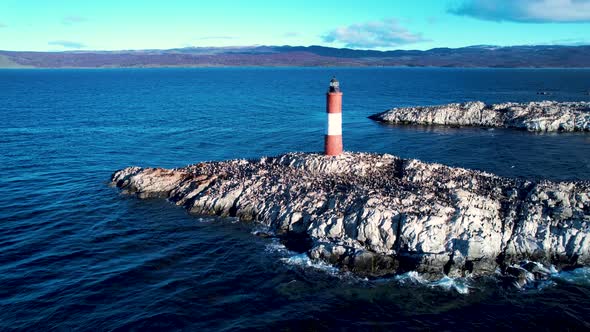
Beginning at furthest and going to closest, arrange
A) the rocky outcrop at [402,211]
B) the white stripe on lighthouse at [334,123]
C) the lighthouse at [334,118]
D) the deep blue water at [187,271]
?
the white stripe on lighthouse at [334,123] < the lighthouse at [334,118] < the rocky outcrop at [402,211] < the deep blue water at [187,271]

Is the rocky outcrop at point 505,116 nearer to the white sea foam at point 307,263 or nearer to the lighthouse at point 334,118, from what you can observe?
the lighthouse at point 334,118

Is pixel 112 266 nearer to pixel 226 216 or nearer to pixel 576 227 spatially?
pixel 226 216

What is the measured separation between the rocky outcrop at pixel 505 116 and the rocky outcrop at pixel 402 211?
34.8m

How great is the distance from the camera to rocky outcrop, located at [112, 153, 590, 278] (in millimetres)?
22688

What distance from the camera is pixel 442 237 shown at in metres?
23.0

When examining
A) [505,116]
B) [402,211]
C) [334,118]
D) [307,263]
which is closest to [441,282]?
[402,211]

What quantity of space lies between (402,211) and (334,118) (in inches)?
432

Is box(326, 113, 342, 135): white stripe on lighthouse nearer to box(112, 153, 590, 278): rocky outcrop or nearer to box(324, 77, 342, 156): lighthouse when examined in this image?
box(324, 77, 342, 156): lighthouse

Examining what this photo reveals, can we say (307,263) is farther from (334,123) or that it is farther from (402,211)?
(334,123)

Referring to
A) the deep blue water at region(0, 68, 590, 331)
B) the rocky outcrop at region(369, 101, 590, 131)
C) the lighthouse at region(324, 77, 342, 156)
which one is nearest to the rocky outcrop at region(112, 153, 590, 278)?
the lighthouse at region(324, 77, 342, 156)

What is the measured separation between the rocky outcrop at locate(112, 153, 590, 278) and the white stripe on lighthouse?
201cm

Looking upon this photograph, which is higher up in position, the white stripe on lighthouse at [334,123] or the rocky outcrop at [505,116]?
the white stripe on lighthouse at [334,123]

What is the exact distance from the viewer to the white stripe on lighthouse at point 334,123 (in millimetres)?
33312

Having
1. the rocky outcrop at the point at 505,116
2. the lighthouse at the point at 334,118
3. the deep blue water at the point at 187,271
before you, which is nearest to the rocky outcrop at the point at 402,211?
the lighthouse at the point at 334,118
